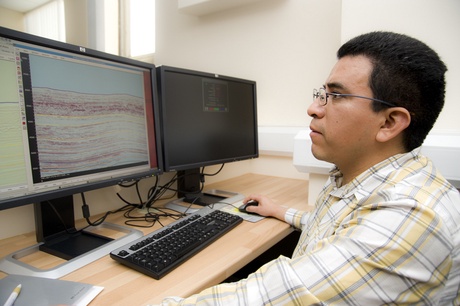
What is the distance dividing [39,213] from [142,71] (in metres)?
0.54

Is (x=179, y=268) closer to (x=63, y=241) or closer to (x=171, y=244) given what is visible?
(x=171, y=244)

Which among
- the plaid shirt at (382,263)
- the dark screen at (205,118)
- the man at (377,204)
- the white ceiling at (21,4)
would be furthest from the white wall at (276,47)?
the white ceiling at (21,4)

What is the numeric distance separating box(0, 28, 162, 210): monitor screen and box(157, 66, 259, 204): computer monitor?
0.25 feet

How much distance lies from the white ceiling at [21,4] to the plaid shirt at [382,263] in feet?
16.0

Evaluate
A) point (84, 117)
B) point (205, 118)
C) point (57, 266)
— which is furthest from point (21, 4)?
point (57, 266)

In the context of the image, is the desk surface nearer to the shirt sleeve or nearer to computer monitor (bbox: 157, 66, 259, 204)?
the shirt sleeve

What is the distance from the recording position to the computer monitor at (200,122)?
3.51 feet

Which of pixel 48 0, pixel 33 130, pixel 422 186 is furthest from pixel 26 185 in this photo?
pixel 48 0

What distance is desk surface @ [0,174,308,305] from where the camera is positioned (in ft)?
1.97

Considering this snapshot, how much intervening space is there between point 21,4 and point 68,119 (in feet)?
15.7

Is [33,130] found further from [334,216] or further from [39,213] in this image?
[334,216]

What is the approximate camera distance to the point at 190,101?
1.14 metres

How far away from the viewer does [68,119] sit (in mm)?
766

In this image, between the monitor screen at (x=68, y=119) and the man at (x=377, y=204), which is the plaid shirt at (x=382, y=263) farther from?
the monitor screen at (x=68, y=119)
